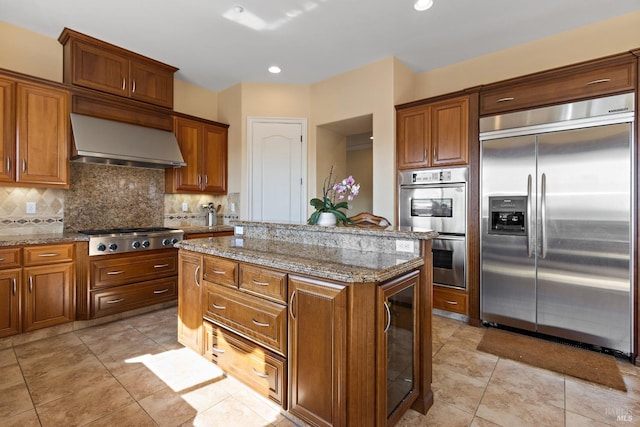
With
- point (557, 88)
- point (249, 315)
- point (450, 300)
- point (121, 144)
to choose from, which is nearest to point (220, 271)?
point (249, 315)

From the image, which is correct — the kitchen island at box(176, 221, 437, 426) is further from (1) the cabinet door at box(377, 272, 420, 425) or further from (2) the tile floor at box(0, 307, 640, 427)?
(2) the tile floor at box(0, 307, 640, 427)

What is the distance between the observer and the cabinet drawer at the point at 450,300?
10.4 feet

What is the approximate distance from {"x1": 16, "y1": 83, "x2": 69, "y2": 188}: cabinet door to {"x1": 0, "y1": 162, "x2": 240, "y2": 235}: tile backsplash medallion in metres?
0.37

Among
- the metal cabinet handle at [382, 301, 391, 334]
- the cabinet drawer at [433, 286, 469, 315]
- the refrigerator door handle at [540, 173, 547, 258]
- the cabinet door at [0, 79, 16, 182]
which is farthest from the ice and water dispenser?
the cabinet door at [0, 79, 16, 182]

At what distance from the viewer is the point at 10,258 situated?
2502mm

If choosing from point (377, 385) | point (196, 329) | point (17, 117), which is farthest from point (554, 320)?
point (17, 117)

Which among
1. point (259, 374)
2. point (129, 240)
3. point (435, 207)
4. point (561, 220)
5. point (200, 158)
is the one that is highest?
point (200, 158)

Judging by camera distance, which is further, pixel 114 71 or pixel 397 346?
pixel 114 71

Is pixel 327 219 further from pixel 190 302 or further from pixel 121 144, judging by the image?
pixel 121 144

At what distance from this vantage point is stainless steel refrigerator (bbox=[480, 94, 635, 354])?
2393 millimetres

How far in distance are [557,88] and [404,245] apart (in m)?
2.21

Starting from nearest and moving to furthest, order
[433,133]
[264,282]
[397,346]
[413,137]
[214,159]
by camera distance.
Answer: [397,346] → [264,282] → [433,133] → [413,137] → [214,159]

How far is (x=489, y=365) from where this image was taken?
2291mm

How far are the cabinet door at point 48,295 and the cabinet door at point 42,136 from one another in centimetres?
86
